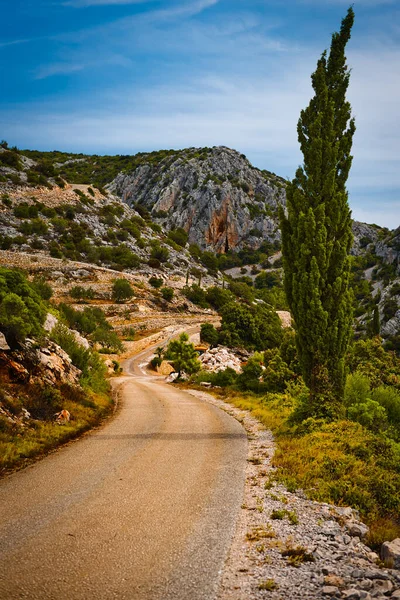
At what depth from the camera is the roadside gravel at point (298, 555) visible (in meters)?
4.93

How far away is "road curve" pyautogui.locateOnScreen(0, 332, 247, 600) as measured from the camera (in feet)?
16.8

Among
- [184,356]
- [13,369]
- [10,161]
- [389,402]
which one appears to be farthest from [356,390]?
[10,161]

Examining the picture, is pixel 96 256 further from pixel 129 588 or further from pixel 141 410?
pixel 129 588

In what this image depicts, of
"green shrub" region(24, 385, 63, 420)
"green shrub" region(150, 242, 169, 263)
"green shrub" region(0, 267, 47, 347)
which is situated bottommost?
"green shrub" region(24, 385, 63, 420)

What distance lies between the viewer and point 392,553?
5.79 metres

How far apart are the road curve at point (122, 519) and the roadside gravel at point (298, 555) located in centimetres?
36

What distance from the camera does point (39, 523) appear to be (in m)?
6.84

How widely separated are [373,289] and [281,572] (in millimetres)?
134701

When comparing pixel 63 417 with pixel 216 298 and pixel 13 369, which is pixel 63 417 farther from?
pixel 216 298

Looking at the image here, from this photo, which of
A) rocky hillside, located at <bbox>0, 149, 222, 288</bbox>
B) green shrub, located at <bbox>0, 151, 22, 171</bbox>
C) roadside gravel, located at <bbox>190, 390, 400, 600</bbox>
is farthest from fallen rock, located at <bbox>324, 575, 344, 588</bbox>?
green shrub, located at <bbox>0, 151, 22, 171</bbox>

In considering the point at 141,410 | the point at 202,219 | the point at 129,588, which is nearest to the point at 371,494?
the point at 129,588

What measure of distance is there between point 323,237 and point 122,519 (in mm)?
11943

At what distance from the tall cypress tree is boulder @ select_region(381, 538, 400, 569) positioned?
798 cm

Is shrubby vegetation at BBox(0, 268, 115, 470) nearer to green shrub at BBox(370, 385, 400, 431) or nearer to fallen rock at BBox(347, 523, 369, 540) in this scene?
fallen rock at BBox(347, 523, 369, 540)
